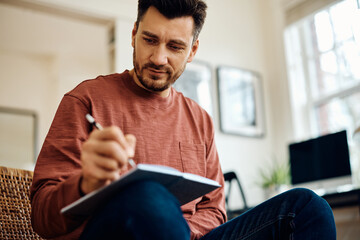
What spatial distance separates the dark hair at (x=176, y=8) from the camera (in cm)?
134

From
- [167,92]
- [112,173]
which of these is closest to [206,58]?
[167,92]

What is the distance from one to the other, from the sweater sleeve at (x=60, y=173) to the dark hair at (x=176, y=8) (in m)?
0.40

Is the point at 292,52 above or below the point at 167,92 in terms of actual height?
above

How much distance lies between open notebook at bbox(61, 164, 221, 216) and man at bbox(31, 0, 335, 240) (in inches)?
0.7

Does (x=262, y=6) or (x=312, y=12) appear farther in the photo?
(x=262, y=6)

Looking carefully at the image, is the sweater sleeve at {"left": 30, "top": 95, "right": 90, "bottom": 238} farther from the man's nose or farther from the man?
the man's nose

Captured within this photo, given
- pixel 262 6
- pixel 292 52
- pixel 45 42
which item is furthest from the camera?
pixel 45 42

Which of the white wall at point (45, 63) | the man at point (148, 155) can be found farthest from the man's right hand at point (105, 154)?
the white wall at point (45, 63)

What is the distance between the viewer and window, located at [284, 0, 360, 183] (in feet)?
12.5

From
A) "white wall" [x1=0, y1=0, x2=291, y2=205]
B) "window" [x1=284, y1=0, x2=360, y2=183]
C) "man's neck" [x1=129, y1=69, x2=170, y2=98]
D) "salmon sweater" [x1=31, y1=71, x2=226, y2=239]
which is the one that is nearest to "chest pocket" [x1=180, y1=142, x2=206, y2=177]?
"salmon sweater" [x1=31, y1=71, x2=226, y2=239]

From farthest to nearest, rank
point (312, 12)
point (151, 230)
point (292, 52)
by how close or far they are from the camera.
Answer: point (292, 52) → point (312, 12) → point (151, 230)

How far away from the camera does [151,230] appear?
738 mm

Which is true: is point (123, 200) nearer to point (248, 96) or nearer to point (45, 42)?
point (248, 96)

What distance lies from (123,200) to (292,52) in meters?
4.01
